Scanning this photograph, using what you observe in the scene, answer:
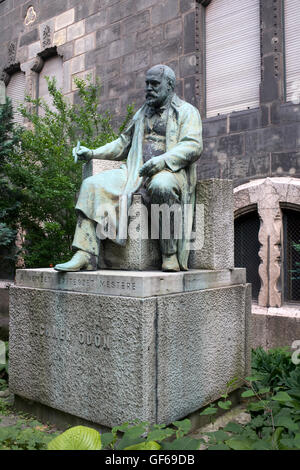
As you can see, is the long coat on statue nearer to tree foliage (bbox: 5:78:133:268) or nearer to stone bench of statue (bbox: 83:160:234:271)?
stone bench of statue (bbox: 83:160:234:271)

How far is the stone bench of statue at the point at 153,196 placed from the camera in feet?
11.3

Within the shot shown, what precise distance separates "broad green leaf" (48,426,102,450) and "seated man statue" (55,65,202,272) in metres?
1.24

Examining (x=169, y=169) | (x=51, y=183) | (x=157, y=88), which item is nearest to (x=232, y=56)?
(x=51, y=183)

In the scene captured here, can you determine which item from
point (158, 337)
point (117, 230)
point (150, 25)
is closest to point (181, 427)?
point (158, 337)

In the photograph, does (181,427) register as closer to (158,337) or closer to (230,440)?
(230,440)

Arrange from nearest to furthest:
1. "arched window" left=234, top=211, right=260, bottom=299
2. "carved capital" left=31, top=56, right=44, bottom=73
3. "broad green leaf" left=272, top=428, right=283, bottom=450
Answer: "broad green leaf" left=272, top=428, right=283, bottom=450 < "arched window" left=234, top=211, right=260, bottom=299 < "carved capital" left=31, top=56, right=44, bottom=73

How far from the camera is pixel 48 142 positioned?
21.5 feet

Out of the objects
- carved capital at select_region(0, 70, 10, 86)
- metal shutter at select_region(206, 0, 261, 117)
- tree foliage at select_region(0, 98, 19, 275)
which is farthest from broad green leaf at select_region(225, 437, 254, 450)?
carved capital at select_region(0, 70, 10, 86)

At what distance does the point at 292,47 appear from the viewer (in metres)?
6.34

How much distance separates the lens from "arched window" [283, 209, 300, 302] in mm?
6367

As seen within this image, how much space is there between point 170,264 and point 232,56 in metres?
4.95

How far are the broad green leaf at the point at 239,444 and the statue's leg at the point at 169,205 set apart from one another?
1.26 m

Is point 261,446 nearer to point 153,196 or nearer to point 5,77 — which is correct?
point 153,196

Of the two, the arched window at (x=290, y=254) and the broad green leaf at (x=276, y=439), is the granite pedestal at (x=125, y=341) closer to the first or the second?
the broad green leaf at (x=276, y=439)
